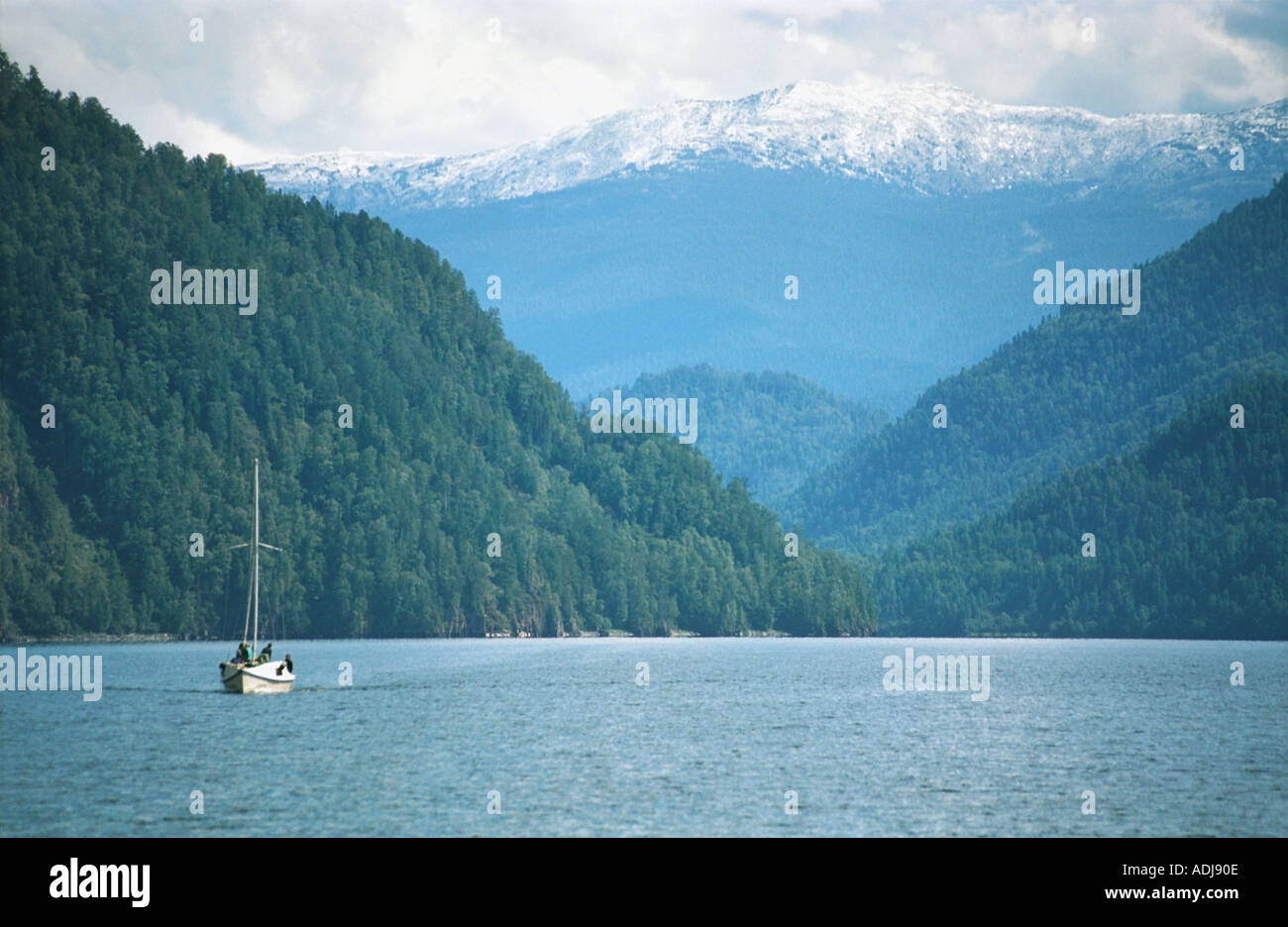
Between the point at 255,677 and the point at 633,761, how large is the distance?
157 feet

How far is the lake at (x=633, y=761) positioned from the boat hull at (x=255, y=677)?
1.25 metres

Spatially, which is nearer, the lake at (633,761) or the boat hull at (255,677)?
the lake at (633,761)

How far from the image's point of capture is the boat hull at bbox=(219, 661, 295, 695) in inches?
5123

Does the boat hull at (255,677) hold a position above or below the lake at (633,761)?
above

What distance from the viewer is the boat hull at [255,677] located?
427ft

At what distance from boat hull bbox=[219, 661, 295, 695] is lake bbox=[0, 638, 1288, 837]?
1253mm

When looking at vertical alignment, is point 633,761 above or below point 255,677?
below

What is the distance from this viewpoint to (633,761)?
302 ft
